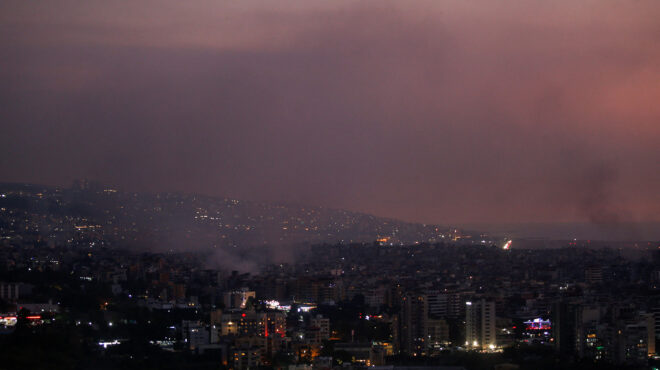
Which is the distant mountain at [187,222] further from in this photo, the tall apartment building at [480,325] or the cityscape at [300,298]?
the tall apartment building at [480,325]

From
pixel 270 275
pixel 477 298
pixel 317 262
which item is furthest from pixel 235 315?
pixel 317 262

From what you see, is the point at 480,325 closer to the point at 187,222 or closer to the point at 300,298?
the point at 300,298

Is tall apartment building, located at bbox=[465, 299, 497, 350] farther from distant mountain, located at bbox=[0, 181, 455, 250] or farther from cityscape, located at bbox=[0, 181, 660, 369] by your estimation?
distant mountain, located at bbox=[0, 181, 455, 250]

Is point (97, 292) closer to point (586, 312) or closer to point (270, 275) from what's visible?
point (270, 275)

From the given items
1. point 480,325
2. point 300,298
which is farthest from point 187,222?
point 480,325

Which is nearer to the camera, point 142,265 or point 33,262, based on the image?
point 33,262

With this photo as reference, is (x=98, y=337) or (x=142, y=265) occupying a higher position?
(x=142, y=265)

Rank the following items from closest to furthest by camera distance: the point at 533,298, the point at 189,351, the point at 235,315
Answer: the point at 189,351
the point at 235,315
the point at 533,298

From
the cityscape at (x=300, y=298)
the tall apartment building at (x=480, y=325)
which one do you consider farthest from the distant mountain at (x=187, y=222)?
the tall apartment building at (x=480, y=325)

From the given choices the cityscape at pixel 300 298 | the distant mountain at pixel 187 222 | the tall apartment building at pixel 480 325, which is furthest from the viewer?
the distant mountain at pixel 187 222
